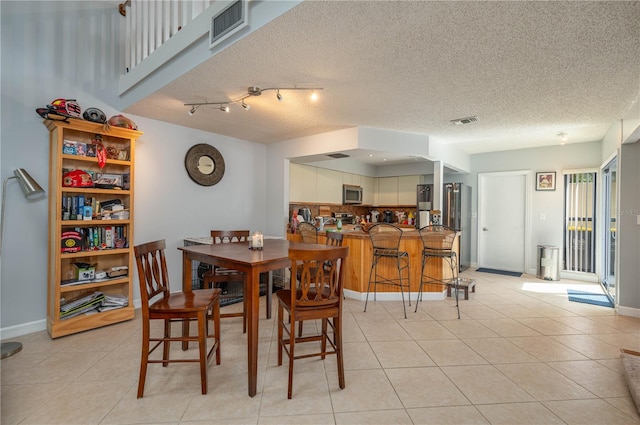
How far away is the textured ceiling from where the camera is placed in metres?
1.76

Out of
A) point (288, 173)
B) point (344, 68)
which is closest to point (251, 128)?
point (288, 173)

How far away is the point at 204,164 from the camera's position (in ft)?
14.1

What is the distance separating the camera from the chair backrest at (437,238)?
3709 mm

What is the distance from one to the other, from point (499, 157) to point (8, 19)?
24.4ft

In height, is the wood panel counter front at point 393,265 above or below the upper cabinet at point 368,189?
below

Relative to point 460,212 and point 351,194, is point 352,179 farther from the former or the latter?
point 460,212

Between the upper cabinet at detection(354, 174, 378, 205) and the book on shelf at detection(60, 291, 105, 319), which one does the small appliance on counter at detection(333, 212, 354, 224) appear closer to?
the upper cabinet at detection(354, 174, 378, 205)

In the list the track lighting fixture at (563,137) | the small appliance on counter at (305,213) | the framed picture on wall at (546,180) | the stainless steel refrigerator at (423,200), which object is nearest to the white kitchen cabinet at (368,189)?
the stainless steel refrigerator at (423,200)

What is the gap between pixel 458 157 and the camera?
571 cm

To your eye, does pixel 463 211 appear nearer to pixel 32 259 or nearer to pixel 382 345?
pixel 382 345

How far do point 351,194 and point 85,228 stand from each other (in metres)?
4.65

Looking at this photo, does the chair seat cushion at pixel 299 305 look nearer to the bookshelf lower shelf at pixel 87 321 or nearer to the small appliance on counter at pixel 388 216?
the bookshelf lower shelf at pixel 87 321

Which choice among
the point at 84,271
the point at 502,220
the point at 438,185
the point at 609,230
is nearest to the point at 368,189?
the point at 438,185

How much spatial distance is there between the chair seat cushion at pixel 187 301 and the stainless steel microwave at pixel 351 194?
427cm
